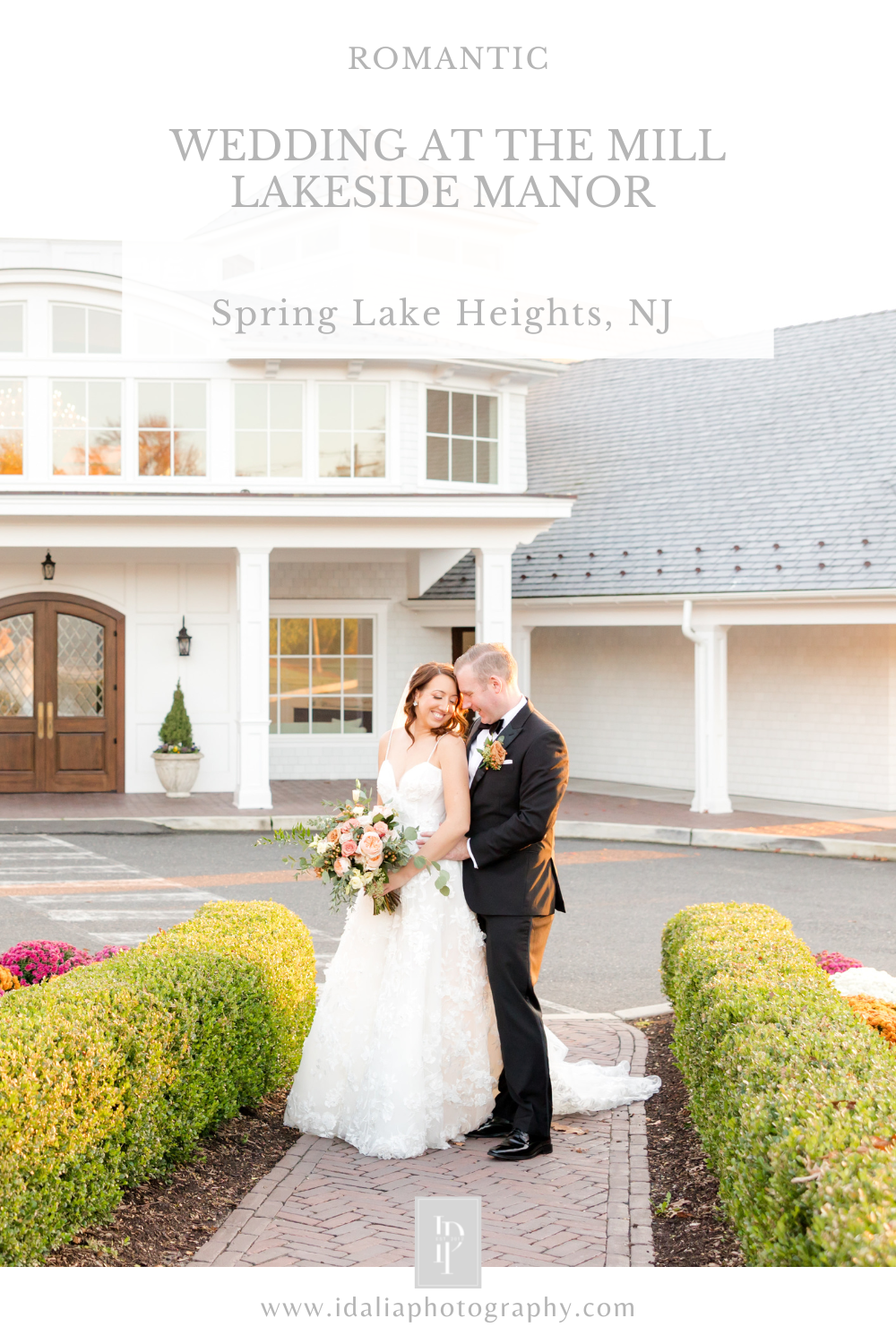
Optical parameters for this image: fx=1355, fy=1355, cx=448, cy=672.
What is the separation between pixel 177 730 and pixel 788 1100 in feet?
50.8

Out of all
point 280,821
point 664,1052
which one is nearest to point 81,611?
point 280,821

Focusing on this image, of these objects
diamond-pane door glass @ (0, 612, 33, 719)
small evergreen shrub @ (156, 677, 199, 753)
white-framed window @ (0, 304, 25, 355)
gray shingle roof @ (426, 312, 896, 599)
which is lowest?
small evergreen shrub @ (156, 677, 199, 753)

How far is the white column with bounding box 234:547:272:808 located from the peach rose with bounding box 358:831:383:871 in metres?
12.2

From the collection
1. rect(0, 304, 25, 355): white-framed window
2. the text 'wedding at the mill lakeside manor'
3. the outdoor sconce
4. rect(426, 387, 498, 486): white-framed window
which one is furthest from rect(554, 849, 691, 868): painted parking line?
rect(0, 304, 25, 355): white-framed window

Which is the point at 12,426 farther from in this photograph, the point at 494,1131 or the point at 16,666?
the point at 494,1131

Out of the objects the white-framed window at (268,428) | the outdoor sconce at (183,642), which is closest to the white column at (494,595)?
the white-framed window at (268,428)

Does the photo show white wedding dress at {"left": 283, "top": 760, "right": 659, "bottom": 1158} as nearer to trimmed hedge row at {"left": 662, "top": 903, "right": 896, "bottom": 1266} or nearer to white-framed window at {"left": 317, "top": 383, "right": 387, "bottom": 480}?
trimmed hedge row at {"left": 662, "top": 903, "right": 896, "bottom": 1266}

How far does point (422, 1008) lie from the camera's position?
5.46 meters

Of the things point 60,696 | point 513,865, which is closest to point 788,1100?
point 513,865

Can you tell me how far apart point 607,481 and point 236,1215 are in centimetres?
1845

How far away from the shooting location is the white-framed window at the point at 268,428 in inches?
747

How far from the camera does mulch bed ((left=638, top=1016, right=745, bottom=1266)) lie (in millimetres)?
4368

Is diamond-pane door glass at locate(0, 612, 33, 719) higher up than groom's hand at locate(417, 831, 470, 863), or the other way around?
diamond-pane door glass at locate(0, 612, 33, 719)

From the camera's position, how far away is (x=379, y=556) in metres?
21.2
